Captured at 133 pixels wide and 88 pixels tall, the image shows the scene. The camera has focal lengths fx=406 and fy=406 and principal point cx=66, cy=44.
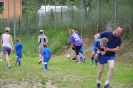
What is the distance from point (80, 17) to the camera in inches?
1069

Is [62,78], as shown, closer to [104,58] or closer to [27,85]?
[27,85]

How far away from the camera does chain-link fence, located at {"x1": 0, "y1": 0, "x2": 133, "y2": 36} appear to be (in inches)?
894

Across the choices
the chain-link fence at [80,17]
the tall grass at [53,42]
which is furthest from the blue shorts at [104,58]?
the tall grass at [53,42]

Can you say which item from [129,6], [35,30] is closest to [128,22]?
[129,6]

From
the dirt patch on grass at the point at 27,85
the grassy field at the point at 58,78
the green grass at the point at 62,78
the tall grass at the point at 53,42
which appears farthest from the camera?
the tall grass at the point at 53,42

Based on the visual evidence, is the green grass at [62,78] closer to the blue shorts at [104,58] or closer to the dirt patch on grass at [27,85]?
the dirt patch on grass at [27,85]

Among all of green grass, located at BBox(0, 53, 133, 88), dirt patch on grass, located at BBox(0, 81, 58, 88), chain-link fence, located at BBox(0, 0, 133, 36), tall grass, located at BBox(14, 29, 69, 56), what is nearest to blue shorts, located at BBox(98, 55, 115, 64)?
green grass, located at BBox(0, 53, 133, 88)

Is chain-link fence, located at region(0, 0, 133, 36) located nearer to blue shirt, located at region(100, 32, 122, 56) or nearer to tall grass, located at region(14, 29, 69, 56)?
tall grass, located at region(14, 29, 69, 56)

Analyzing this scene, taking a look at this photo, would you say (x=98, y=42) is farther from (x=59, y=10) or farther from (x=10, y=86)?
(x=59, y=10)

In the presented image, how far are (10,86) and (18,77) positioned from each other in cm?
208

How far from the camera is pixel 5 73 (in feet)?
53.2

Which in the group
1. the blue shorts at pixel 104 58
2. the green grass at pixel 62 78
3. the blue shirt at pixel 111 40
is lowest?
the green grass at pixel 62 78

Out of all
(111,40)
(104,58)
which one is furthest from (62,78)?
(111,40)

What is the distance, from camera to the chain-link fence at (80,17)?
2270cm
